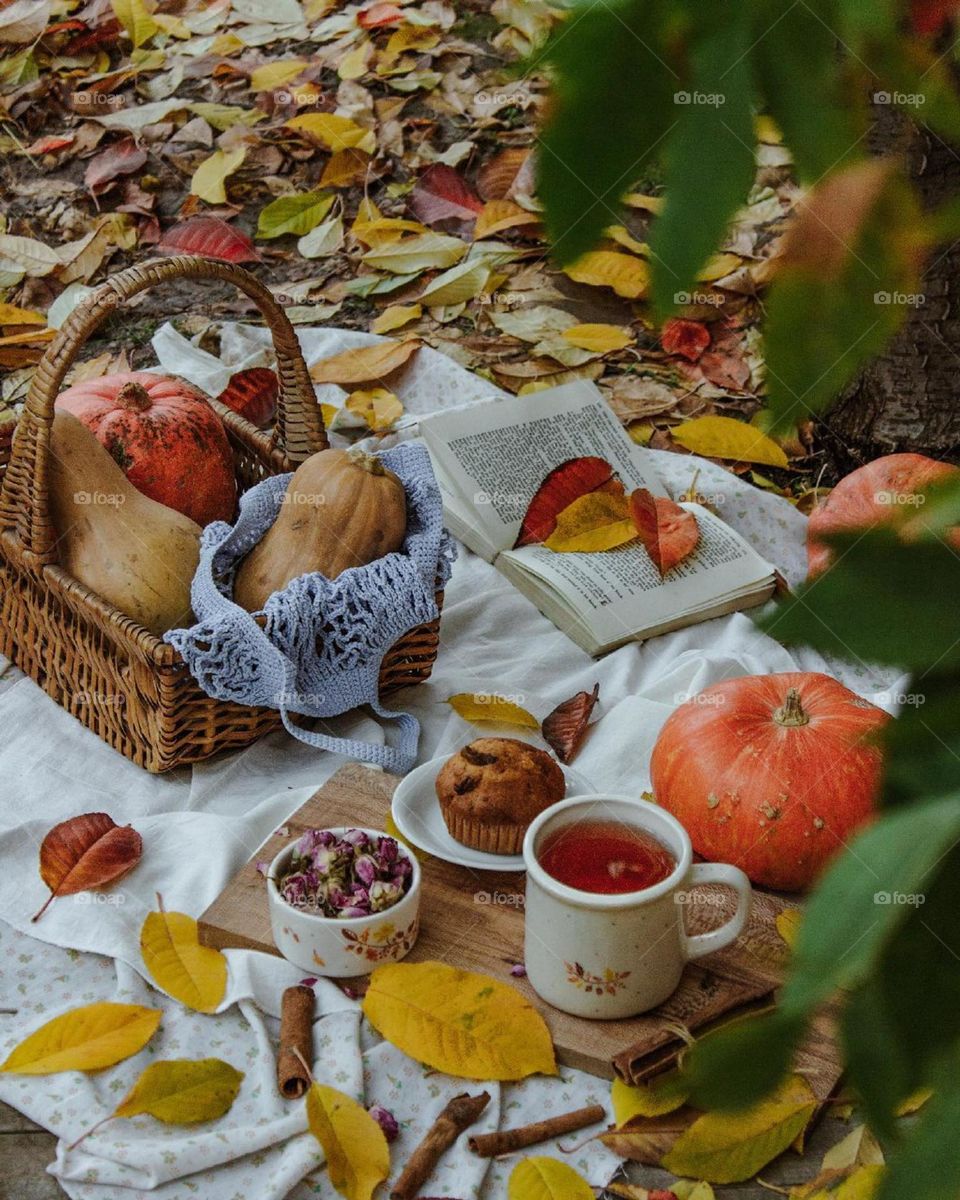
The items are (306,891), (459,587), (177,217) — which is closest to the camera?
(306,891)

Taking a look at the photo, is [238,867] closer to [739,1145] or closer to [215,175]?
[739,1145]

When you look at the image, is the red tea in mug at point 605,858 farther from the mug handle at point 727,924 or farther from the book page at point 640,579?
the book page at point 640,579

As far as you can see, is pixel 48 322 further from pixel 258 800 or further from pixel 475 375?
pixel 258 800

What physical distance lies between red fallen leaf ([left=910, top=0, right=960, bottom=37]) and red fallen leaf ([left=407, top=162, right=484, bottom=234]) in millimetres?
2089

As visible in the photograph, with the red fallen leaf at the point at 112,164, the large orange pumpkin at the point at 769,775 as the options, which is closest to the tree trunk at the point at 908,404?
the large orange pumpkin at the point at 769,775

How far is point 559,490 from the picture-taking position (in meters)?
1.64

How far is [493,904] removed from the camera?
3.45 feet

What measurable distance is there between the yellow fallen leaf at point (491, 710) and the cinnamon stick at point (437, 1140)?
0.47 m

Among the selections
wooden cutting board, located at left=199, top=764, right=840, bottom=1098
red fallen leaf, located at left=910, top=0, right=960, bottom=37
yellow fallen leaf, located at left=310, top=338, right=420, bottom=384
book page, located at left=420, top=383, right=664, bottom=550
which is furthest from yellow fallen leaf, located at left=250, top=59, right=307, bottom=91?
red fallen leaf, located at left=910, top=0, right=960, bottom=37

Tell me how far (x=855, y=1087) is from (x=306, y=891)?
32.7 inches

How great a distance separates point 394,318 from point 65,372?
954 millimetres

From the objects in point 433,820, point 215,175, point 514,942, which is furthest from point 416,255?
point 514,942

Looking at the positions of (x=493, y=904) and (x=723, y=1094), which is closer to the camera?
(x=723, y=1094)

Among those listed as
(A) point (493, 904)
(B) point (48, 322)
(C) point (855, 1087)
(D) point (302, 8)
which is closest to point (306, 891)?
(A) point (493, 904)
